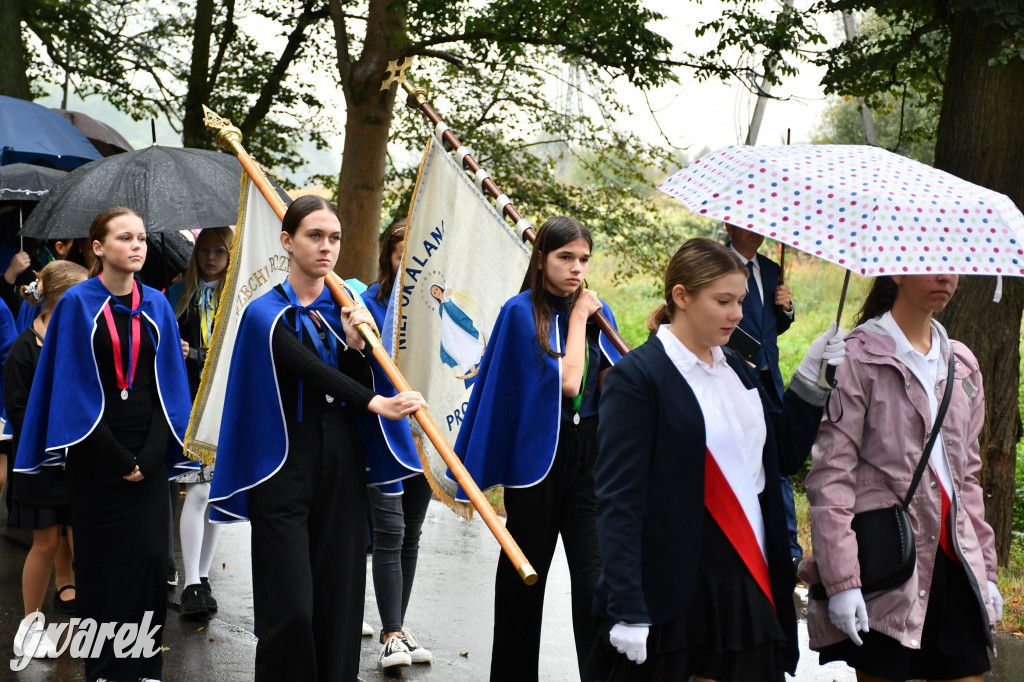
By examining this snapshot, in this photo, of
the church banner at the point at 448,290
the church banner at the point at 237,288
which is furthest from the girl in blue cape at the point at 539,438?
the church banner at the point at 237,288

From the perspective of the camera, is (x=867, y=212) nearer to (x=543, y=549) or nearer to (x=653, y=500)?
(x=653, y=500)

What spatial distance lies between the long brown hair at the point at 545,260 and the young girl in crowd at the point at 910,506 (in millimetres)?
1353

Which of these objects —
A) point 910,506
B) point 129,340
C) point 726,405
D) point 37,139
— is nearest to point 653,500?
point 726,405

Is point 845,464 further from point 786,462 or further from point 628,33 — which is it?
point 628,33

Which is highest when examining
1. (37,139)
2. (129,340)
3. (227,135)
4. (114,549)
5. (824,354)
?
(37,139)

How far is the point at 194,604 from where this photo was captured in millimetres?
6133

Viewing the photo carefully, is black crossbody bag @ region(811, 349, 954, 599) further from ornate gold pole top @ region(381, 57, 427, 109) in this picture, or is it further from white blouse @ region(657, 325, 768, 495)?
ornate gold pole top @ region(381, 57, 427, 109)

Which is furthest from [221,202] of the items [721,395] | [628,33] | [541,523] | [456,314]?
[628,33]

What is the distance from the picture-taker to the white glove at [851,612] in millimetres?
3473

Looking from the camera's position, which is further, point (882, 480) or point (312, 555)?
point (312, 555)

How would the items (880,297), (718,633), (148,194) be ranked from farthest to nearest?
(148,194)
(880,297)
(718,633)

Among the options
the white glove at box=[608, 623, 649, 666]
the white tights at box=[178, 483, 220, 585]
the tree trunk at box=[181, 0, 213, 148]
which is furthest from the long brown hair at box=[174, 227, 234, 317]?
the tree trunk at box=[181, 0, 213, 148]

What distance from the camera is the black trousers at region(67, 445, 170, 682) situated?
4977 millimetres

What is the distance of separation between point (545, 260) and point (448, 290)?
3.54 feet
